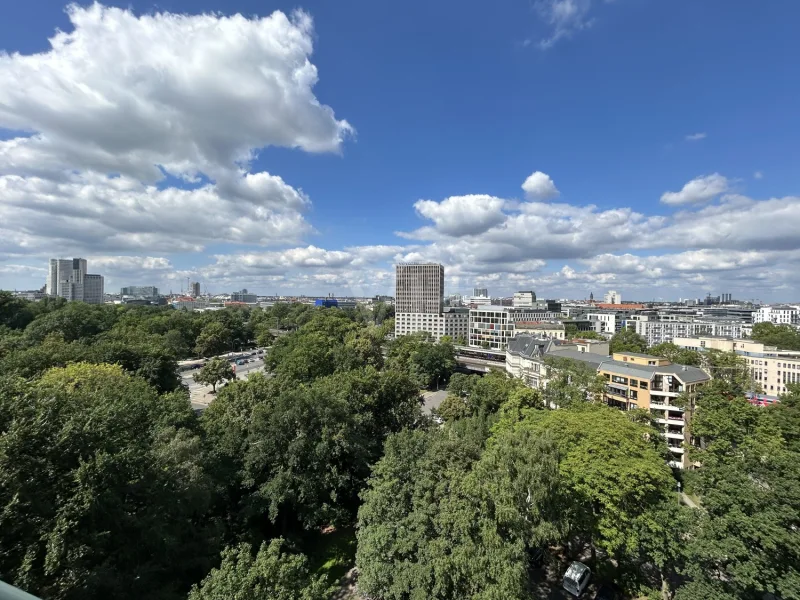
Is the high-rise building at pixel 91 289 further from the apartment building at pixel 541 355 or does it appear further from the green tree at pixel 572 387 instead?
the green tree at pixel 572 387

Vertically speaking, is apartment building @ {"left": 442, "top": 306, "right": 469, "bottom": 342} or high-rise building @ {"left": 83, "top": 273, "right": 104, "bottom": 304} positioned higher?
→ high-rise building @ {"left": 83, "top": 273, "right": 104, "bottom": 304}

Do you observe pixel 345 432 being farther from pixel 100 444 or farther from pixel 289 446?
pixel 100 444

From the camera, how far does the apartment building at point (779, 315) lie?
141 metres

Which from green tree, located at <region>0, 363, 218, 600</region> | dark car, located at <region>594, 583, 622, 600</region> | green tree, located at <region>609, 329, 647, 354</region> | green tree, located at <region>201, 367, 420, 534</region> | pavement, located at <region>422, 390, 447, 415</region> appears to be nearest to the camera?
green tree, located at <region>0, 363, 218, 600</region>

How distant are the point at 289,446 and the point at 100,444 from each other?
855cm

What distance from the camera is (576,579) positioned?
1927cm

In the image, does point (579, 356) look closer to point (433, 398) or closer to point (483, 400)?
point (483, 400)

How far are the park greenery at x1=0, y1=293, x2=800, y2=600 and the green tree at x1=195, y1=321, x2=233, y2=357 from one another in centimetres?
4956

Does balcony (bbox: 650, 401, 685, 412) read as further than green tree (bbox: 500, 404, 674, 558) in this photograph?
Yes

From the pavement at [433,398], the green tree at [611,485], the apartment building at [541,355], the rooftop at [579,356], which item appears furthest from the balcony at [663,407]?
the pavement at [433,398]

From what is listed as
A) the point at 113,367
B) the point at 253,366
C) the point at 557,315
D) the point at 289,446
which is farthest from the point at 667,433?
the point at 557,315

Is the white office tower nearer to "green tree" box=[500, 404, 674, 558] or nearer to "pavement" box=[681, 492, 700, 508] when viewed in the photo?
"pavement" box=[681, 492, 700, 508]

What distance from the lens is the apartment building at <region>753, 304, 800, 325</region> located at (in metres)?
141

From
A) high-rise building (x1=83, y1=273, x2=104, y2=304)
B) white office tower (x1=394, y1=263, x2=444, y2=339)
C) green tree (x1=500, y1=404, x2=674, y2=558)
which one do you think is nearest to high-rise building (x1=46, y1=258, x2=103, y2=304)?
high-rise building (x1=83, y1=273, x2=104, y2=304)
